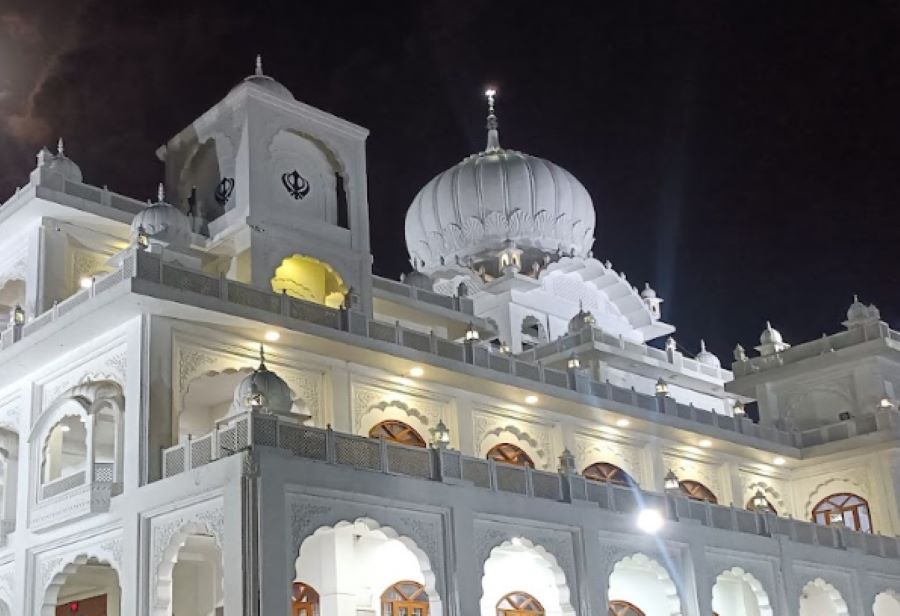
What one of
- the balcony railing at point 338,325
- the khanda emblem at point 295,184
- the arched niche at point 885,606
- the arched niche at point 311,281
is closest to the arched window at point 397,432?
the balcony railing at point 338,325

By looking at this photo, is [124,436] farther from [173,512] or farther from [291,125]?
[291,125]

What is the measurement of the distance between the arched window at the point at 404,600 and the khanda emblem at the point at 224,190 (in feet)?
32.7

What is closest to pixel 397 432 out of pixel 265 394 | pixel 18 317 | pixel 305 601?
pixel 305 601

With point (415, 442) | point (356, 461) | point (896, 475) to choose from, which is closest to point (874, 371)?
point (896, 475)

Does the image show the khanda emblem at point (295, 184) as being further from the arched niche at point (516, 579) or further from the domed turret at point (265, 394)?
the arched niche at point (516, 579)

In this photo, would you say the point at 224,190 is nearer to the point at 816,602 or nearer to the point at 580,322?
the point at 580,322

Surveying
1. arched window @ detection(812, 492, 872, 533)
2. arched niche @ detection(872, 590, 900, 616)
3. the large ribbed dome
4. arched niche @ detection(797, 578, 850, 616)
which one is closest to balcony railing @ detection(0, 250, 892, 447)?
arched window @ detection(812, 492, 872, 533)

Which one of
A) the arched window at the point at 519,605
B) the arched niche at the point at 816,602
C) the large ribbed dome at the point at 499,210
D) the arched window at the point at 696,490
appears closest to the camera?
the arched window at the point at 519,605

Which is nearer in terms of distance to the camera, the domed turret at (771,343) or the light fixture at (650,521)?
the light fixture at (650,521)

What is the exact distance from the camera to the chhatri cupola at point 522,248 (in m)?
46.3

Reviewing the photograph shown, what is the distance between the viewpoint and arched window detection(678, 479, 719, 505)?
35644mm

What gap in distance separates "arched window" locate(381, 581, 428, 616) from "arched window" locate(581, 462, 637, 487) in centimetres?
804

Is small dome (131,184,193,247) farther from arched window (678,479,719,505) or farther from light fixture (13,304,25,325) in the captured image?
arched window (678,479,719,505)

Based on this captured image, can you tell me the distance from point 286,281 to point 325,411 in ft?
13.7
